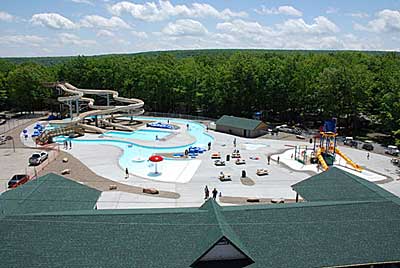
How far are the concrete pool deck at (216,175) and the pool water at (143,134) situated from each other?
6265 mm

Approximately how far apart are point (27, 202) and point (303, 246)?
1308cm

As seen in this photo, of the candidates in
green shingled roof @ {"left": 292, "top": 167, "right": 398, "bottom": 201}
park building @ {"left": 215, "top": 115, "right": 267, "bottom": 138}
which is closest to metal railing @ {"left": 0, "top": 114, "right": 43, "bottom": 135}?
park building @ {"left": 215, "top": 115, "right": 267, "bottom": 138}

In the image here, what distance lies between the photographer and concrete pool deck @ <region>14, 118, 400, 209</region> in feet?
82.7

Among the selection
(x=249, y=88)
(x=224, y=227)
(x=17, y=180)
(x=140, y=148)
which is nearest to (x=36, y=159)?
(x=17, y=180)

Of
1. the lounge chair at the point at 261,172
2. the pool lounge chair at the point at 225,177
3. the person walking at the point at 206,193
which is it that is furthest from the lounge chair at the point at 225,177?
the person walking at the point at 206,193

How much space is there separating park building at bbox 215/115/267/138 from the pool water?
757cm

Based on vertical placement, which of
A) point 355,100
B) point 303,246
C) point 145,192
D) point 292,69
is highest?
point 292,69

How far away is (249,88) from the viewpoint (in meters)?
57.9

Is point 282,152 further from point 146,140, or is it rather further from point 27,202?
point 27,202

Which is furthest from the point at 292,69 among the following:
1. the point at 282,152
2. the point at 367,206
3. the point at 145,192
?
the point at 367,206

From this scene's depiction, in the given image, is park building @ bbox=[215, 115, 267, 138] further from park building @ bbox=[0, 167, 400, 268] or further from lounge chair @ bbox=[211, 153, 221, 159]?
park building @ bbox=[0, 167, 400, 268]

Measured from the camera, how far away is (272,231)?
15273 millimetres

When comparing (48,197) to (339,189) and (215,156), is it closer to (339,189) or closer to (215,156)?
(339,189)

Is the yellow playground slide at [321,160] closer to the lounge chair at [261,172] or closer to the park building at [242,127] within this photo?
the lounge chair at [261,172]
